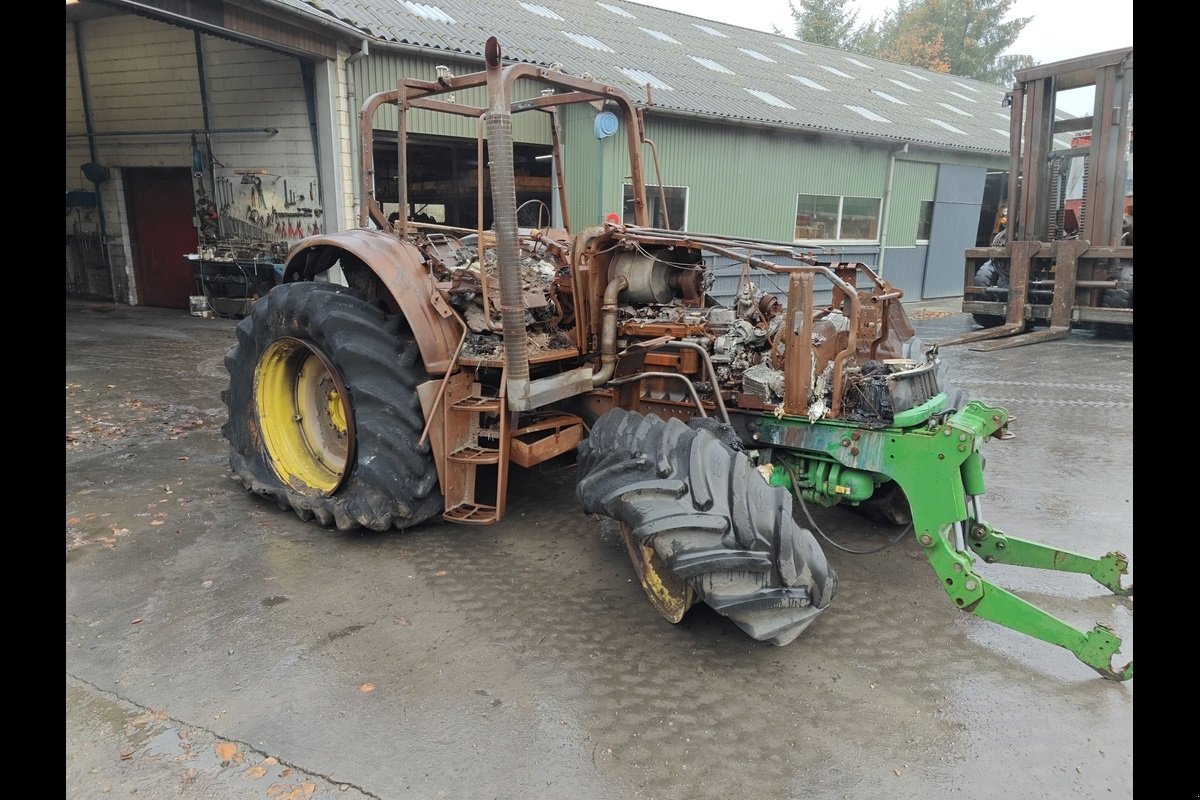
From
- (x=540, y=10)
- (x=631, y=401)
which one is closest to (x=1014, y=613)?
(x=631, y=401)

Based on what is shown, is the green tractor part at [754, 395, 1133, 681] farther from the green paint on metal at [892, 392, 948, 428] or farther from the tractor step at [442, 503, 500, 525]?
the tractor step at [442, 503, 500, 525]

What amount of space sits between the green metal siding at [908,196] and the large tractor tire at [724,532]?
13.5m

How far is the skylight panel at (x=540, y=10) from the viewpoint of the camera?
42.8 ft

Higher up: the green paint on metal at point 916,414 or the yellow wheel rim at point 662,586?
the green paint on metal at point 916,414

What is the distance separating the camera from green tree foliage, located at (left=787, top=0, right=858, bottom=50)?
4031 cm

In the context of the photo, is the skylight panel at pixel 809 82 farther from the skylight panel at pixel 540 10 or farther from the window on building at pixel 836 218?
the skylight panel at pixel 540 10

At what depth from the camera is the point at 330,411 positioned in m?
4.61

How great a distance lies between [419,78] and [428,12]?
175 cm

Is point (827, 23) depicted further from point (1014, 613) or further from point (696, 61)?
point (1014, 613)

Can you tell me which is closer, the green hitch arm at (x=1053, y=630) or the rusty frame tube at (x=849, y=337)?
the green hitch arm at (x=1053, y=630)

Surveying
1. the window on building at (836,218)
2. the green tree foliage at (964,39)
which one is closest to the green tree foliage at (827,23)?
the green tree foliage at (964,39)

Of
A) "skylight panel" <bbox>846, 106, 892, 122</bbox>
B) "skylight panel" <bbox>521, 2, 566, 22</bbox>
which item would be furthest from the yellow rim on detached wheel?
"skylight panel" <bbox>846, 106, 892, 122</bbox>

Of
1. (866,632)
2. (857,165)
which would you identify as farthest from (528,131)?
(866,632)
